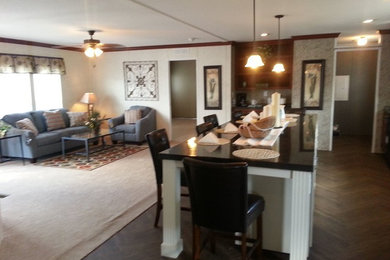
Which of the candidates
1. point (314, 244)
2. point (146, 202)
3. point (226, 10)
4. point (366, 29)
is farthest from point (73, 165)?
point (366, 29)

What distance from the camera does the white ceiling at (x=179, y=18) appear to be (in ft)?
12.4

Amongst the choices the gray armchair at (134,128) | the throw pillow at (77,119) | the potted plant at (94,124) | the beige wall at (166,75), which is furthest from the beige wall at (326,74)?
the throw pillow at (77,119)

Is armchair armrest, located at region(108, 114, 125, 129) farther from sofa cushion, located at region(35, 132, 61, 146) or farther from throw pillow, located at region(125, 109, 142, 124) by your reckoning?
sofa cushion, located at region(35, 132, 61, 146)

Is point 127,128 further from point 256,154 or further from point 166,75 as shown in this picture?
point 256,154

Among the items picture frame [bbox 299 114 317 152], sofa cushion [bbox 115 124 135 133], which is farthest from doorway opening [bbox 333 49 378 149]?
sofa cushion [bbox 115 124 135 133]

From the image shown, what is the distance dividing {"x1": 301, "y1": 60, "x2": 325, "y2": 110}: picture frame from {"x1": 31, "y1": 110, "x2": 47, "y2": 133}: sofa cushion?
553cm

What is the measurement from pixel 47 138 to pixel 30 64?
1.88 meters

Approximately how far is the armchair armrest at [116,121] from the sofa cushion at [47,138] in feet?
4.46

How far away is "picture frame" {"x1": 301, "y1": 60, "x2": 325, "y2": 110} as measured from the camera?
6.47 metres

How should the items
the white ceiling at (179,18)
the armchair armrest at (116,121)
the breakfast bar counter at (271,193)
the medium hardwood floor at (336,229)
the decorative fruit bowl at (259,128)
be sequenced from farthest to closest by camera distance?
the armchair armrest at (116,121)
the white ceiling at (179,18)
the decorative fruit bowl at (259,128)
the medium hardwood floor at (336,229)
the breakfast bar counter at (271,193)

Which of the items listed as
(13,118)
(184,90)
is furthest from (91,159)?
(184,90)

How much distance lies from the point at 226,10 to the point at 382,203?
308cm

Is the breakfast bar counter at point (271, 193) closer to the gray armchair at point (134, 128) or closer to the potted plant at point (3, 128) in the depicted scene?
the potted plant at point (3, 128)

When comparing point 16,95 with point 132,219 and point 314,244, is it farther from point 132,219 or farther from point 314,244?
point 314,244
